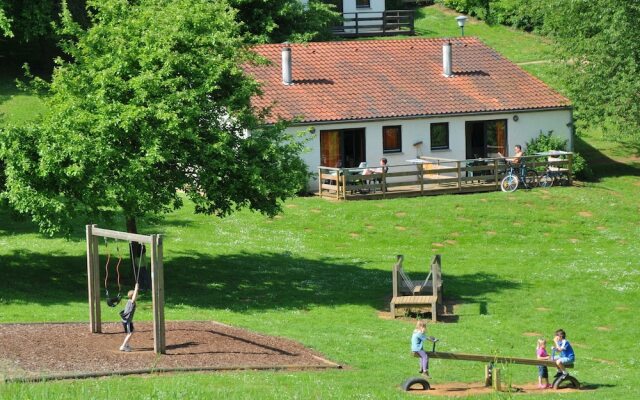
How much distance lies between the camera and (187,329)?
29.9m

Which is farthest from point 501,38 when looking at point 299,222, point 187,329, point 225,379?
point 225,379

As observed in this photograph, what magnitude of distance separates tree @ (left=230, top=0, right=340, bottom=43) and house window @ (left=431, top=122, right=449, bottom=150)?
13.4m

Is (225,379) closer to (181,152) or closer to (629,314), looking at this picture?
(181,152)

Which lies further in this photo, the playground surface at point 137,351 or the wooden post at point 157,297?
the wooden post at point 157,297

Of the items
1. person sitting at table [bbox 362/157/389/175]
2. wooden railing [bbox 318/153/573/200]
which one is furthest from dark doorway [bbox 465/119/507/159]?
person sitting at table [bbox 362/157/389/175]

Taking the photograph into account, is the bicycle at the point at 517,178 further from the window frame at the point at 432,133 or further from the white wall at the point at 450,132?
the window frame at the point at 432,133

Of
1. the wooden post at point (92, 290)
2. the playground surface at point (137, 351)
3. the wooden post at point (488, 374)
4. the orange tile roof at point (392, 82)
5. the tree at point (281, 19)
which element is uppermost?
the tree at point (281, 19)

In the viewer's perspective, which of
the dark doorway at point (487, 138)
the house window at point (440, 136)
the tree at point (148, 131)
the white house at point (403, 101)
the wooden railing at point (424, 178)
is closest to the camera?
the tree at point (148, 131)

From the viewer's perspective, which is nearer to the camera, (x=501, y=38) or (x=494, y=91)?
(x=494, y=91)

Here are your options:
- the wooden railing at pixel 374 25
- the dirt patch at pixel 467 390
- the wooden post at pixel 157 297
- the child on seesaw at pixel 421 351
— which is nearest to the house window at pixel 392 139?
the wooden railing at pixel 374 25

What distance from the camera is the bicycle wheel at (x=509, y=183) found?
54406mm

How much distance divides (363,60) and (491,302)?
85.1ft

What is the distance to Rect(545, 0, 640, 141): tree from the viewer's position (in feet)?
185

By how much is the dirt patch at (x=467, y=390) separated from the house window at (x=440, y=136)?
30428 mm
